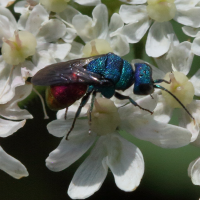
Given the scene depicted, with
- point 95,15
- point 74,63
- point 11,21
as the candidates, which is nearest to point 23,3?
point 11,21

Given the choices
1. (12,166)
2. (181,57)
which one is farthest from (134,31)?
(12,166)

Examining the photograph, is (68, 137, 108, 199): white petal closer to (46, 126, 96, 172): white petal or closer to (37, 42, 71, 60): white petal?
(46, 126, 96, 172): white petal

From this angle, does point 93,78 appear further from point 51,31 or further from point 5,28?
point 5,28

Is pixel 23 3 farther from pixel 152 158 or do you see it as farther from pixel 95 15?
pixel 152 158

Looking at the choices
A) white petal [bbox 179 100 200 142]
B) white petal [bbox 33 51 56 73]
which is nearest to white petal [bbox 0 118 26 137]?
white petal [bbox 33 51 56 73]

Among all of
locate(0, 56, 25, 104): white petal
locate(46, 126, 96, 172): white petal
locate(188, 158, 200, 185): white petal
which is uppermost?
locate(0, 56, 25, 104): white petal
